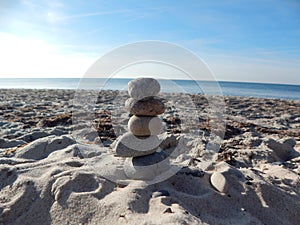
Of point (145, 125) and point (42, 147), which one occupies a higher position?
point (145, 125)

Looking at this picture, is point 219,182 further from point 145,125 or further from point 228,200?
point 145,125

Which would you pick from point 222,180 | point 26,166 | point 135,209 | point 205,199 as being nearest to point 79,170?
point 26,166

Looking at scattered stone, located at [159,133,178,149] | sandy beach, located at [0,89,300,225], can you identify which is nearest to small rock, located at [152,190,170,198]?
sandy beach, located at [0,89,300,225]

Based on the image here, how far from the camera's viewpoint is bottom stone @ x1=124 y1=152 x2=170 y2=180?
3.72 metres

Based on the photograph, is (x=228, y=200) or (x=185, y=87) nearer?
(x=228, y=200)

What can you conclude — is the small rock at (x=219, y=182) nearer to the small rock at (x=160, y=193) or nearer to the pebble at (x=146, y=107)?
the small rock at (x=160, y=193)

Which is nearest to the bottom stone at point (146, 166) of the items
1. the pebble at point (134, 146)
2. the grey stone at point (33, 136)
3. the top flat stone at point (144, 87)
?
the pebble at point (134, 146)

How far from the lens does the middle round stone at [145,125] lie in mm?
3912

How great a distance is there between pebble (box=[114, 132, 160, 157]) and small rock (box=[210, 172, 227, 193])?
1006 millimetres

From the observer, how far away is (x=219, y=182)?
3.54 m

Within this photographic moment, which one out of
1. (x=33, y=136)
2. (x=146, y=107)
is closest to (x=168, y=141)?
(x=146, y=107)

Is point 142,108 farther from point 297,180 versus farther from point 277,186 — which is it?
point 297,180

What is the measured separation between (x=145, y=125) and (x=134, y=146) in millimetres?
369

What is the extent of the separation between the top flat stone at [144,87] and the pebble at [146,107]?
0.37 ft
